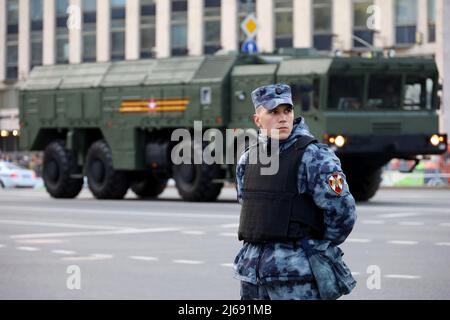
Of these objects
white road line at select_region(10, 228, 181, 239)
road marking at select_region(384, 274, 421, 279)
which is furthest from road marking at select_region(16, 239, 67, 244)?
road marking at select_region(384, 274, 421, 279)

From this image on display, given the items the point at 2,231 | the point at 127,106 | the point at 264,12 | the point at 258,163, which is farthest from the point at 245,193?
the point at 264,12

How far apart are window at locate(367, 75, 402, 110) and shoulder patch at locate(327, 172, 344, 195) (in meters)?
24.9

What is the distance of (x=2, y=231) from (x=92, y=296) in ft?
33.4

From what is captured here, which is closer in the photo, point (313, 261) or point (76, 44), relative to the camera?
point (313, 261)

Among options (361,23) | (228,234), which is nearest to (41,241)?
(228,234)

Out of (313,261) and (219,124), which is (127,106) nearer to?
(219,124)

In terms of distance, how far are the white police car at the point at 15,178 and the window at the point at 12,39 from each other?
2371 centimetres

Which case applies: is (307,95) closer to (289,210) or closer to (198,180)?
(198,180)

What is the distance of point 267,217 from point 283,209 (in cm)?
9

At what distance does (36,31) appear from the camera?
7462 centimetres

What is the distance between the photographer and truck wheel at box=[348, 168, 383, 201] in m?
32.7

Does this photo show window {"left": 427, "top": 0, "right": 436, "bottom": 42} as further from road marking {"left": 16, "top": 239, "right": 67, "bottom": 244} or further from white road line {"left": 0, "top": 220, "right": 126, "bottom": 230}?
road marking {"left": 16, "top": 239, "right": 67, "bottom": 244}

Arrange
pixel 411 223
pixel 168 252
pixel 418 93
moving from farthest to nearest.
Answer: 1. pixel 418 93
2. pixel 411 223
3. pixel 168 252

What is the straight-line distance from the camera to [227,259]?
16797mm
